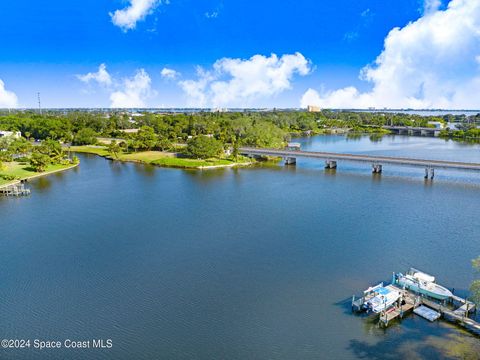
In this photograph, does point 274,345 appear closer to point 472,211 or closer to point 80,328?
point 80,328

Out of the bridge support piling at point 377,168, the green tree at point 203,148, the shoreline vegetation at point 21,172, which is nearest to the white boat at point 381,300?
the bridge support piling at point 377,168

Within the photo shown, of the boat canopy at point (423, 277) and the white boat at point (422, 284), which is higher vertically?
the boat canopy at point (423, 277)

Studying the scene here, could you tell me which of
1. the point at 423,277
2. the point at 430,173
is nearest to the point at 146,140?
the point at 430,173

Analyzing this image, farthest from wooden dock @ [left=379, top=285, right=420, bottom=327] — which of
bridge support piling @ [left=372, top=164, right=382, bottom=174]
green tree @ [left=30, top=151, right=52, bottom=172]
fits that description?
green tree @ [left=30, top=151, right=52, bottom=172]

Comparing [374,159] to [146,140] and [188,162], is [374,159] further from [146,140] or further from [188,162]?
[146,140]

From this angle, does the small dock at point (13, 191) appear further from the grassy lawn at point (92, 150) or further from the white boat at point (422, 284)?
the white boat at point (422, 284)

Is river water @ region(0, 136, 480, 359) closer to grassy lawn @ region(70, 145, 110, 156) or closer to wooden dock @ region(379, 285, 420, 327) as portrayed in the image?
wooden dock @ region(379, 285, 420, 327)

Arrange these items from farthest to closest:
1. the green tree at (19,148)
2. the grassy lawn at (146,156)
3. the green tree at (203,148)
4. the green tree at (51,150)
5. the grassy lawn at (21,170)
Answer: the grassy lawn at (146,156) < the green tree at (203,148) < the green tree at (19,148) < the green tree at (51,150) < the grassy lawn at (21,170)

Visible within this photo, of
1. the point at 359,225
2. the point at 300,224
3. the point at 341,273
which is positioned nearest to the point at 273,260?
the point at 341,273
